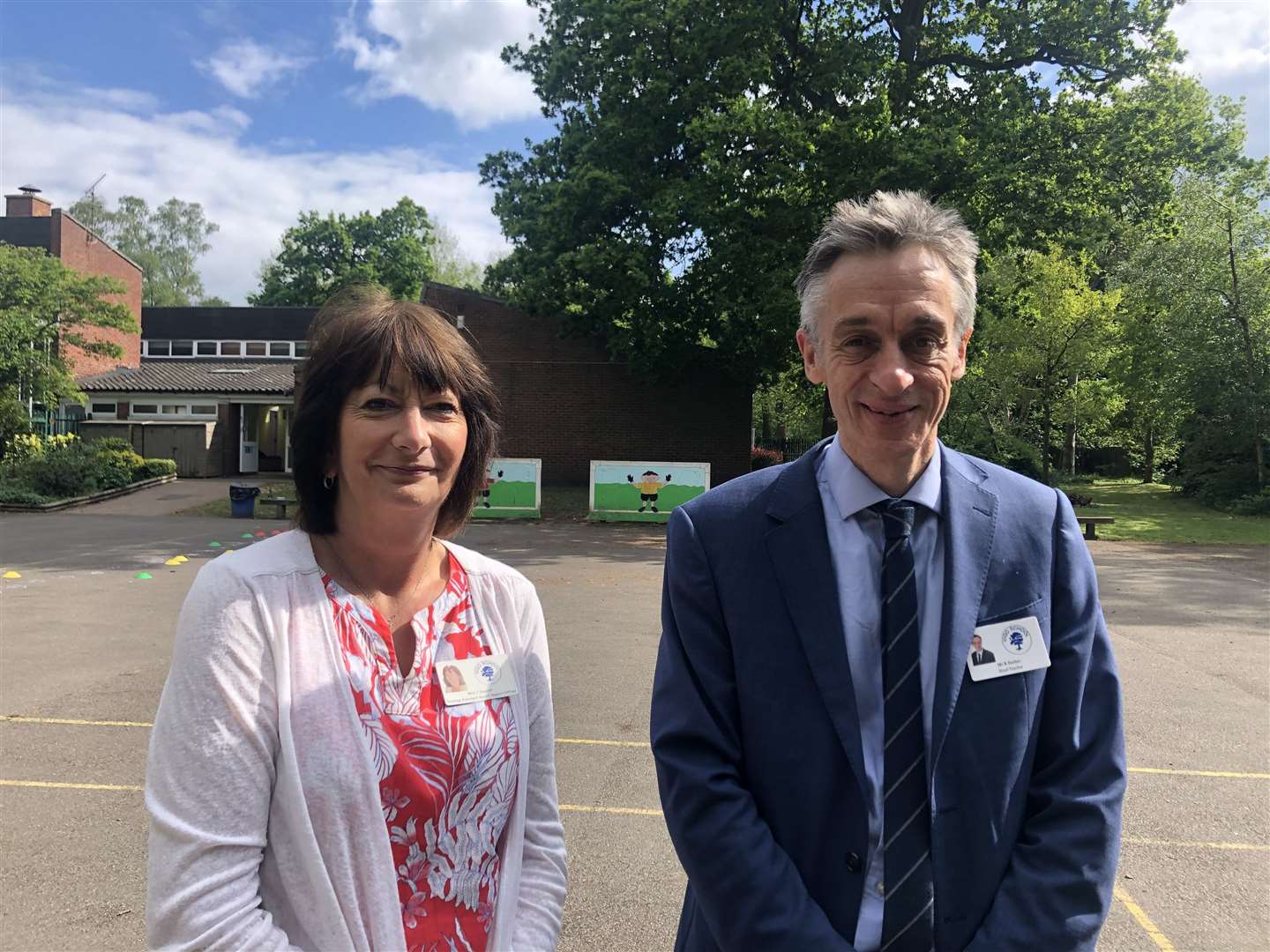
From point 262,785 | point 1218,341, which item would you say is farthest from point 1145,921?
point 1218,341

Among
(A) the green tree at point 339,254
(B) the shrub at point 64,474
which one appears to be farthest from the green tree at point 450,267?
(B) the shrub at point 64,474

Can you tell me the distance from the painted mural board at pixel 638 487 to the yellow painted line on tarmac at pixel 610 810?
15620 mm

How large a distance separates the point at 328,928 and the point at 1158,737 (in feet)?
19.6

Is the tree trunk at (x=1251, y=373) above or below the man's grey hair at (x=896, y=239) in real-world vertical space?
above

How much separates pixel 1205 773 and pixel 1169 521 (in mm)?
19549

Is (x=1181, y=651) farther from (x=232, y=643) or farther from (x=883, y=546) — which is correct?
(x=232, y=643)

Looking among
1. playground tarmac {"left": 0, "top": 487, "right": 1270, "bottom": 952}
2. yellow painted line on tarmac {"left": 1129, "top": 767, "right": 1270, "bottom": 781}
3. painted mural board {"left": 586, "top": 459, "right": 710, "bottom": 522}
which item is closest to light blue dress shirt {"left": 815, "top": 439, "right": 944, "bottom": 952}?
playground tarmac {"left": 0, "top": 487, "right": 1270, "bottom": 952}

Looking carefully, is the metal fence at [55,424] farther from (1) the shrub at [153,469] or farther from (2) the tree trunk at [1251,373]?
(2) the tree trunk at [1251,373]

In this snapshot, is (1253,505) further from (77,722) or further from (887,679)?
(887,679)

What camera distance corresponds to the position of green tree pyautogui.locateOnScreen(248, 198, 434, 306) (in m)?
58.4

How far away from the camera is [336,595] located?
175cm

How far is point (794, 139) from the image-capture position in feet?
58.3

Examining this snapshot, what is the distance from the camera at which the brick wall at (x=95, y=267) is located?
124 ft

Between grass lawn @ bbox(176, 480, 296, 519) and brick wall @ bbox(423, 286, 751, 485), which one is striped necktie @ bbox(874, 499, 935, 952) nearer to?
grass lawn @ bbox(176, 480, 296, 519)
